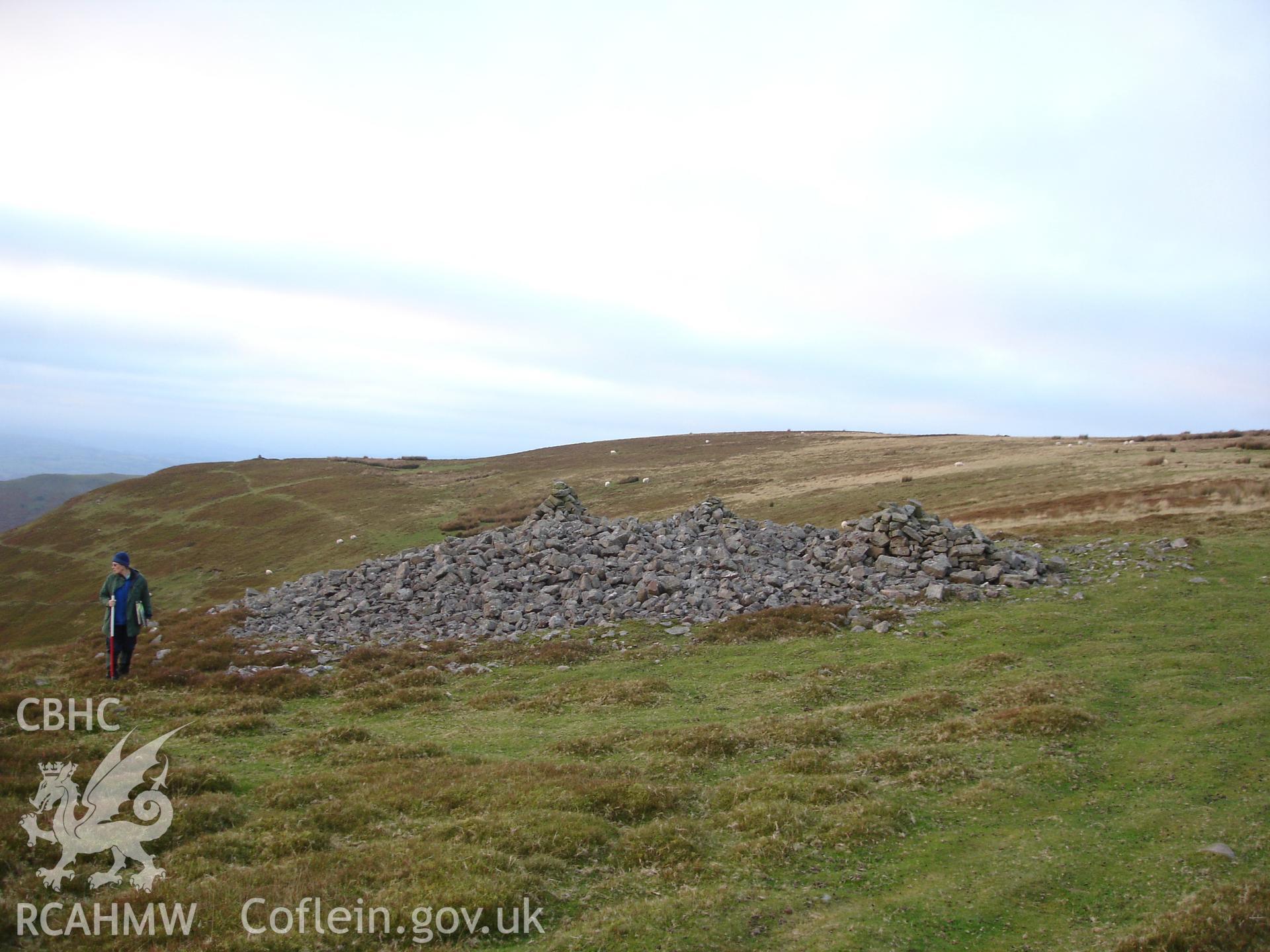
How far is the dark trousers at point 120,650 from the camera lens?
1958 centimetres

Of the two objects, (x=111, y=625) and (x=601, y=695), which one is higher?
(x=111, y=625)

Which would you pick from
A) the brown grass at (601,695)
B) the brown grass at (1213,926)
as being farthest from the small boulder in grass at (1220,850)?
the brown grass at (601,695)

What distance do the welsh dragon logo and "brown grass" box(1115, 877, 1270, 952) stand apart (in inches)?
441

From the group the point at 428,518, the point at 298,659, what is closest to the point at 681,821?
the point at 298,659

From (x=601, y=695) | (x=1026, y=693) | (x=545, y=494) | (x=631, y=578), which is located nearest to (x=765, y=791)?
(x=601, y=695)

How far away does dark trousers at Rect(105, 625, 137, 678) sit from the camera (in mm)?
19578

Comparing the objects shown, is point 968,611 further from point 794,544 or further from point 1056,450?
point 1056,450

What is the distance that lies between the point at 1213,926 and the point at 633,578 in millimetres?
20997

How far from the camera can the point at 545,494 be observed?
8700cm

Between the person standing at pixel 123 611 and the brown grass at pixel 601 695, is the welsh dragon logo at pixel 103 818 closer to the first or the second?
the person standing at pixel 123 611

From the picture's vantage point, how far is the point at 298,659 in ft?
75.0

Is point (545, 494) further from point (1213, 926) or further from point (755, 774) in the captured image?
point (1213, 926)

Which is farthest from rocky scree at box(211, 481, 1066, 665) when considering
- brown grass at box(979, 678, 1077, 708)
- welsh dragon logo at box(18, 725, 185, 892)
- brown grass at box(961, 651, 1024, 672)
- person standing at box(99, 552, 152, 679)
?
welsh dragon logo at box(18, 725, 185, 892)

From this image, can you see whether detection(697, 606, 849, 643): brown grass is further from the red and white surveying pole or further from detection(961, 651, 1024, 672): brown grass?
the red and white surveying pole
